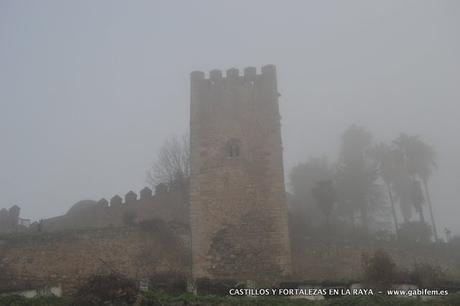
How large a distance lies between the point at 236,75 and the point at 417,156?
21092 mm

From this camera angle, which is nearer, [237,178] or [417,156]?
[237,178]

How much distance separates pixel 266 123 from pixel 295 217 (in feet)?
28.9

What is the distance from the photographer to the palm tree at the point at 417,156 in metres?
36.2

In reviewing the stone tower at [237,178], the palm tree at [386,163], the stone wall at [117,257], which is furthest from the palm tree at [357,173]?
the stone tower at [237,178]

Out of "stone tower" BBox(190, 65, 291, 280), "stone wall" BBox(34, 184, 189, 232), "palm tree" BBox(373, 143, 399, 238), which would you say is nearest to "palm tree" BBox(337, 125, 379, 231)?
"palm tree" BBox(373, 143, 399, 238)

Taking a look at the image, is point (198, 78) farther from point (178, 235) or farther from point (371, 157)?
point (371, 157)

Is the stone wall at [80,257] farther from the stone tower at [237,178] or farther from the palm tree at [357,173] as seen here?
the palm tree at [357,173]

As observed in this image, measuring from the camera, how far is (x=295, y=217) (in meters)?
26.8

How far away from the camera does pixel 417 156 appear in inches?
1432

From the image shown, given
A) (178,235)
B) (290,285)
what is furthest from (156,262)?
(290,285)

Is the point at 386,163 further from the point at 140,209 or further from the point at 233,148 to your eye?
the point at 233,148

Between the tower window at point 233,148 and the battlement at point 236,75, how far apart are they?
249 centimetres

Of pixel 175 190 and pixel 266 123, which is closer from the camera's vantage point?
pixel 266 123

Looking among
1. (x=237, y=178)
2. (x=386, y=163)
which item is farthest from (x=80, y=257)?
(x=386, y=163)
